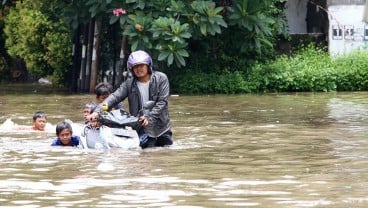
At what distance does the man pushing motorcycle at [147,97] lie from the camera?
12195 millimetres

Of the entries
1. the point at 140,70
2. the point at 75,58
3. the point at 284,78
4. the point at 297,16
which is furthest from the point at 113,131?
the point at 297,16

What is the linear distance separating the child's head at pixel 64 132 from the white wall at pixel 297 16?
1794 centimetres

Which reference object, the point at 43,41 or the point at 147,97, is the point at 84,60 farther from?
the point at 147,97

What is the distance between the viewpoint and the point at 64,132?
12.6 meters

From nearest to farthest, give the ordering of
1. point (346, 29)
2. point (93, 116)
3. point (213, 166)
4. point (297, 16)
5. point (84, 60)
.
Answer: point (213, 166) → point (93, 116) → point (84, 60) → point (346, 29) → point (297, 16)

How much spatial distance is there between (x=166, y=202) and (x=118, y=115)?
413 centimetres

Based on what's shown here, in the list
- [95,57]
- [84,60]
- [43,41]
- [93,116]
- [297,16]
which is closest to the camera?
[93,116]

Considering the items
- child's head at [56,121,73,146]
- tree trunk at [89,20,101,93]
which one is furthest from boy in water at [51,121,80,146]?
tree trunk at [89,20,101,93]

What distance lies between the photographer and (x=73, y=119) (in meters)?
17.0

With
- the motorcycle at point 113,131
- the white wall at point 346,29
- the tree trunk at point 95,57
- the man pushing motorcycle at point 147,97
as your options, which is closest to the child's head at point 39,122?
the motorcycle at point 113,131

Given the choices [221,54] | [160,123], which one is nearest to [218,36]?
[221,54]

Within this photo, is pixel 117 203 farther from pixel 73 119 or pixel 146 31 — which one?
pixel 146 31

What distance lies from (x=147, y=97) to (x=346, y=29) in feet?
53.4

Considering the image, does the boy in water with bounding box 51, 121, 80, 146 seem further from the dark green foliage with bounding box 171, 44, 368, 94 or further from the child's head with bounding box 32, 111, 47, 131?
the dark green foliage with bounding box 171, 44, 368, 94
